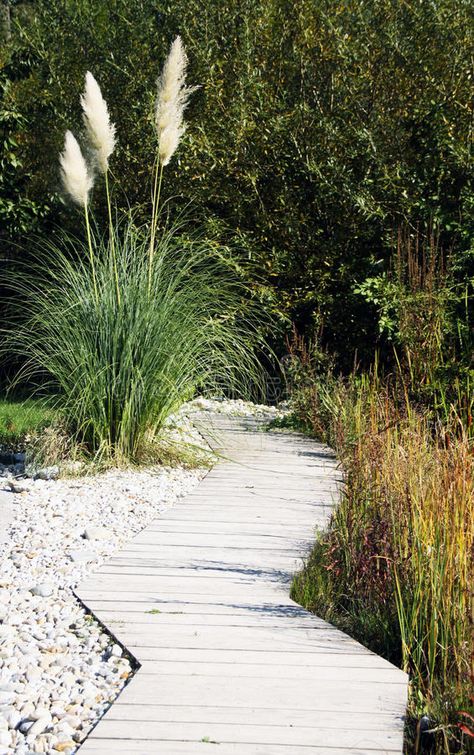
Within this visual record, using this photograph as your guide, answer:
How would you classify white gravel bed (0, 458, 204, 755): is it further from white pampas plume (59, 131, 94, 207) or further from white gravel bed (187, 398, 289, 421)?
white gravel bed (187, 398, 289, 421)

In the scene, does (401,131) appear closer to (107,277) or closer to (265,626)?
(107,277)

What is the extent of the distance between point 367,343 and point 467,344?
10.3 feet

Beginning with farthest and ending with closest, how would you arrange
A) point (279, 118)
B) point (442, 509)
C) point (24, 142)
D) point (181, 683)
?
point (24, 142) → point (279, 118) → point (442, 509) → point (181, 683)

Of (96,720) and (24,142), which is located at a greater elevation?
(24,142)

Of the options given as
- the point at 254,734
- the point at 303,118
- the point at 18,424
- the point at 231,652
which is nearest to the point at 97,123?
the point at 18,424

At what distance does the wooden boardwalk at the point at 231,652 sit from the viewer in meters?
2.39

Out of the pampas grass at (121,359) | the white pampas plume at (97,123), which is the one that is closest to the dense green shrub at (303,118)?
the white pampas plume at (97,123)

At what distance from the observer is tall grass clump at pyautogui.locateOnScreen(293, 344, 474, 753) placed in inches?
107

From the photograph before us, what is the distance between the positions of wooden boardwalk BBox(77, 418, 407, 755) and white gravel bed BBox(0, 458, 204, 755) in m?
0.09

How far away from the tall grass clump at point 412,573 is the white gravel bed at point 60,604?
901 millimetres

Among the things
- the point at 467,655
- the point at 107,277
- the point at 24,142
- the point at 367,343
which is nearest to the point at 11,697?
the point at 467,655

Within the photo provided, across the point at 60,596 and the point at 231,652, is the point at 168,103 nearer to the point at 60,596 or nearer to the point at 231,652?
the point at 60,596

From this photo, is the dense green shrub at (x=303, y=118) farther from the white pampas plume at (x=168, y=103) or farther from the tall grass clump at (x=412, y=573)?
the tall grass clump at (x=412, y=573)

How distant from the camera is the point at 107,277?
5938 millimetres
